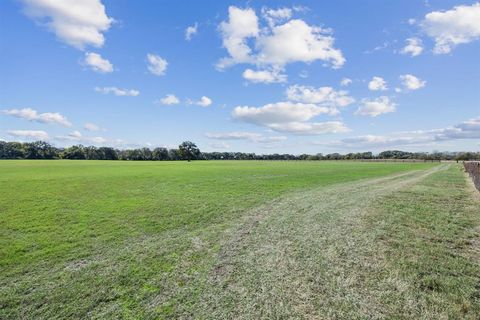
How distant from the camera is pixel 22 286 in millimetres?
5004

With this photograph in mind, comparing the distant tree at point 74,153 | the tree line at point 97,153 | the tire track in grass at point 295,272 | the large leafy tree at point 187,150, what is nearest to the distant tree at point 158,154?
the tree line at point 97,153

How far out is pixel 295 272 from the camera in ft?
18.4

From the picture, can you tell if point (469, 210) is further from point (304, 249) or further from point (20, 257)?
point (20, 257)

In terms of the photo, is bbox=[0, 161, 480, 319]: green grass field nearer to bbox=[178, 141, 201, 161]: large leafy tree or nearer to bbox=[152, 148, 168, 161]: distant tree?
bbox=[178, 141, 201, 161]: large leafy tree

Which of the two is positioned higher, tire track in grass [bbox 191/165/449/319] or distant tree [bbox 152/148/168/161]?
distant tree [bbox 152/148/168/161]

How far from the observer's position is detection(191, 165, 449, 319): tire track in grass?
433 centimetres

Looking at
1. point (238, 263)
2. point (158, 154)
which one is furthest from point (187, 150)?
point (238, 263)

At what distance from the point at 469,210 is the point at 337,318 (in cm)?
1212

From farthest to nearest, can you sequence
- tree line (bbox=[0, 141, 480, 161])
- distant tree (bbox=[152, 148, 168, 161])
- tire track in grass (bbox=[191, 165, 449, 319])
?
distant tree (bbox=[152, 148, 168, 161])
tree line (bbox=[0, 141, 480, 161])
tire track in grass (bbox=[191, 165, 449, 319])

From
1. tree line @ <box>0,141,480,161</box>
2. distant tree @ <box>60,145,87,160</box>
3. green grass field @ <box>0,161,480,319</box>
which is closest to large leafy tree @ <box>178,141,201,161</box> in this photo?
tree line @ <box>0,141,480,161</box>

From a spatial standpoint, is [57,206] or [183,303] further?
[57,206]

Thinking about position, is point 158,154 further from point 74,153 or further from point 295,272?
point 295,272

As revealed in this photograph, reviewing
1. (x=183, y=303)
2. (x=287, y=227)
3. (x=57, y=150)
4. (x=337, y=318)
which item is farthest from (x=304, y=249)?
(x=57, y=150)

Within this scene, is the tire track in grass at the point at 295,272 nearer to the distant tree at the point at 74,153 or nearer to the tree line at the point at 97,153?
the tree line at the point at 97,153
